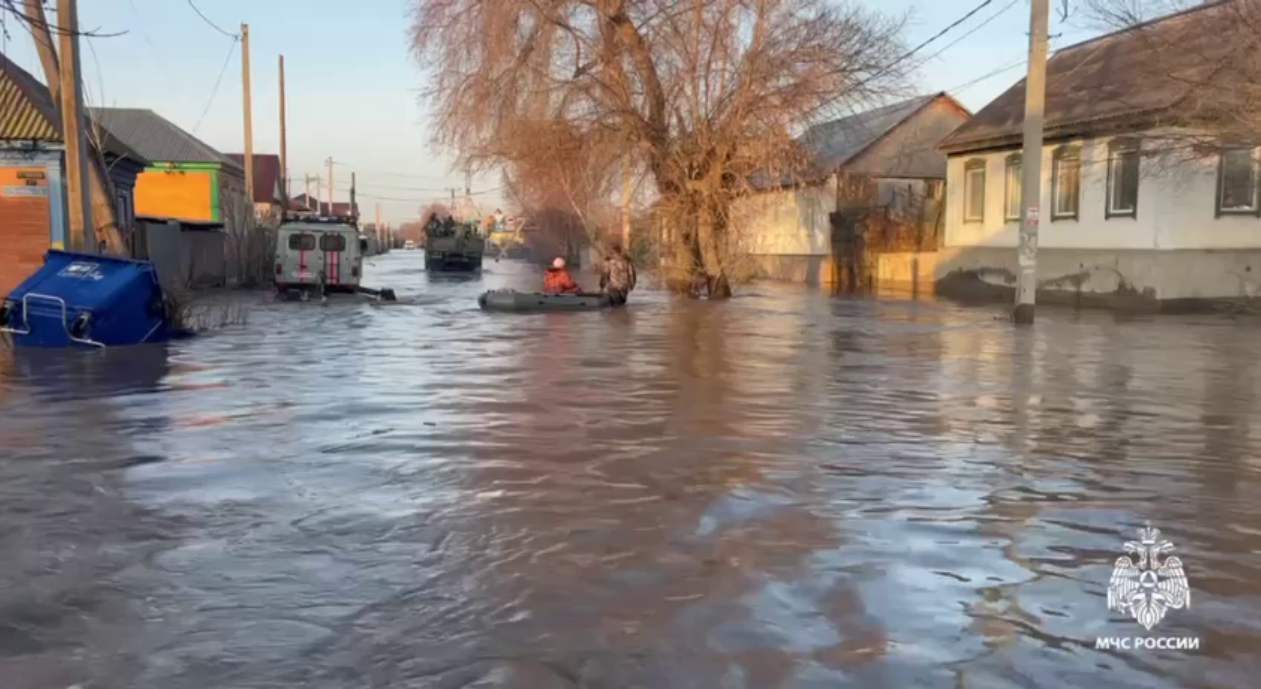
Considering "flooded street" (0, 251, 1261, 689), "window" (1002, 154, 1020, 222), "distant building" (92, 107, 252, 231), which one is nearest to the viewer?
"flooded street" (0, 251, 1261, 689)

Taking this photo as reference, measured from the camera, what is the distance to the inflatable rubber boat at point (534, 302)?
2464 centimetres

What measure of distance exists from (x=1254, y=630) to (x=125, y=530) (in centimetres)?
551

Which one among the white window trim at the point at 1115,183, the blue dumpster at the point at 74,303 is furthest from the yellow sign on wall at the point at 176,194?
the white window trim at the point at 1115,183

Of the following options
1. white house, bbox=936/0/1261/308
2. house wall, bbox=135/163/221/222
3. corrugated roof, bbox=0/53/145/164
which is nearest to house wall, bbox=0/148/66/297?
corrugated roof, bbox=0/53/145/164

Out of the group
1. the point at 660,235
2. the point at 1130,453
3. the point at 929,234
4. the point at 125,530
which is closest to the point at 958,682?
the point at 125,530

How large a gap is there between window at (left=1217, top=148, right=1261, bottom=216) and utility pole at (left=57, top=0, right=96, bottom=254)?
2299 centimetres

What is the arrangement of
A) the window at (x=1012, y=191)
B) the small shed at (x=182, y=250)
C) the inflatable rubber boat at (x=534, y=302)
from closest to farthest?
the inflatable rubber boat at (x=534, y=302)
the small shed at (x=182, y=250)
the window at (x=1012, y=191)

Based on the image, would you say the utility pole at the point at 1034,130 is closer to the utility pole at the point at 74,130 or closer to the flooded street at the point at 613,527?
the flooded street at the point at 613,527

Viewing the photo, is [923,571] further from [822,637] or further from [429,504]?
[429,504]

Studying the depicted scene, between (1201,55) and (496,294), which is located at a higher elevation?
(1201,55)

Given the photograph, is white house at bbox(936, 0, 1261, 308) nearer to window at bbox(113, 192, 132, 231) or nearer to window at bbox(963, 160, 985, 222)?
window at bbox(963, 160, 985, 222)

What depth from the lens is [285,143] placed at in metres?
47.9

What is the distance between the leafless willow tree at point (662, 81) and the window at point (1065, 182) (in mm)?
4893

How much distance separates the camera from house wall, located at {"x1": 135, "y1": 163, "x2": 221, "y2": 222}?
2076 inches
